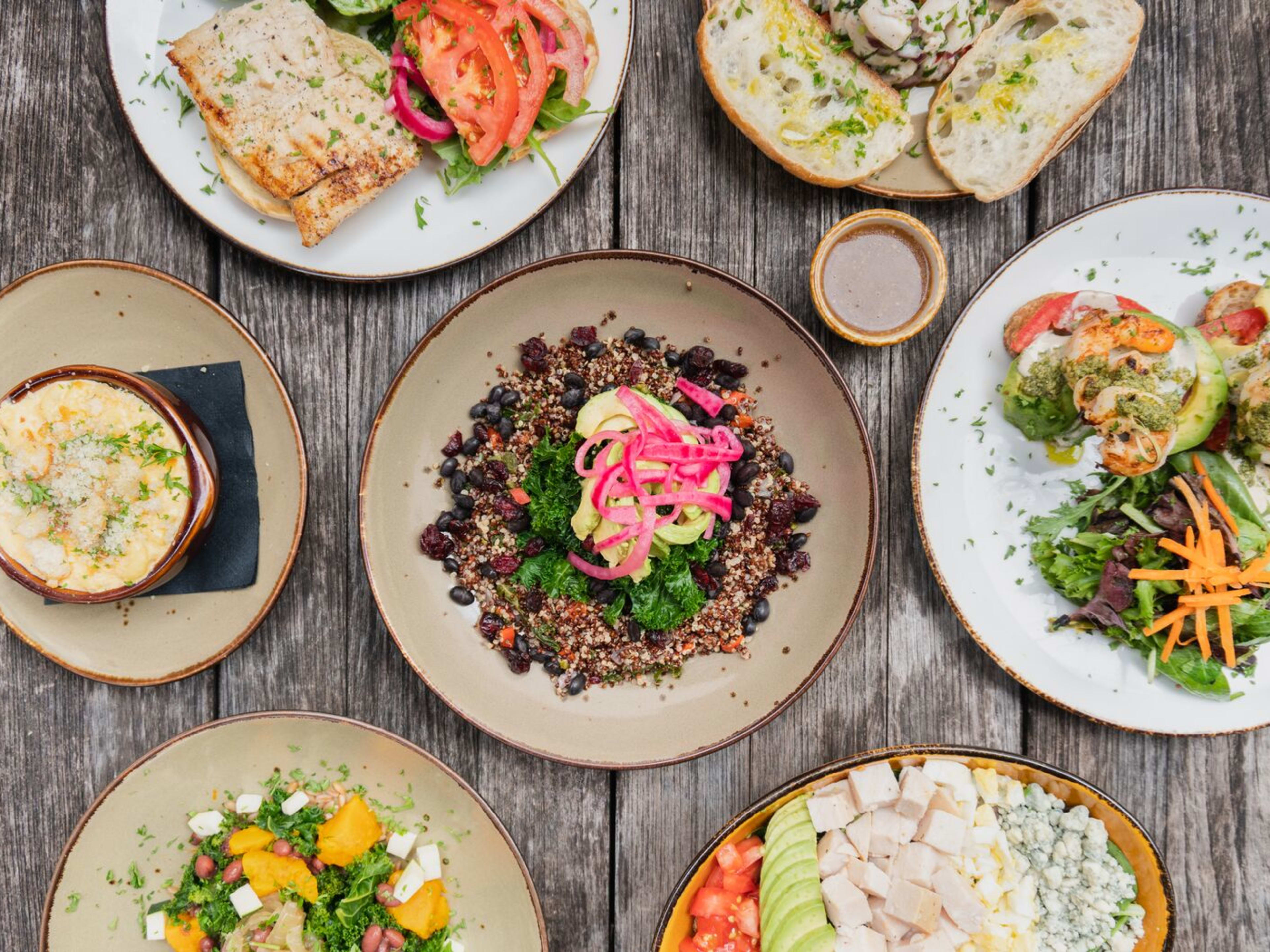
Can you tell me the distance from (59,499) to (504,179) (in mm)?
1468

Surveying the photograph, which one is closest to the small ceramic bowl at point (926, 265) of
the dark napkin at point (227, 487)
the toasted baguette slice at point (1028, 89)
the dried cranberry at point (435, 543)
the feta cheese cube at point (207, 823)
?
the toasted baguette slice at point (1028, 89)

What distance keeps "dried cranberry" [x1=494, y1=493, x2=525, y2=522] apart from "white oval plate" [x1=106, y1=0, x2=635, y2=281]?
693mm

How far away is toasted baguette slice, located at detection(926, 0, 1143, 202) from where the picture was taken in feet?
7.62

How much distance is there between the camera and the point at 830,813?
2.32m

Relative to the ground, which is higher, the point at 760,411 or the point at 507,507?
the point at 760,411

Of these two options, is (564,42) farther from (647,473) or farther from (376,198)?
(647,473)

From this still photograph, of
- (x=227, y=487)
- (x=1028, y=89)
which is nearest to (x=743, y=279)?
(x=1028, y=89)

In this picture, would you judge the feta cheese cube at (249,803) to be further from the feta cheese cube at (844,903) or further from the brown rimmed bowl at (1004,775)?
the feta cheese cube at (844,903)

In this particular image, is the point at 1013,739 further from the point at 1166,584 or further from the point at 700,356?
the point at 700,356

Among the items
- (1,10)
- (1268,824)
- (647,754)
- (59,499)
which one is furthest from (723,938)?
(1,10)

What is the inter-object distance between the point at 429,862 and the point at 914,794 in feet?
4.68

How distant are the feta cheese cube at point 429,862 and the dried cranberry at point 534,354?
4.78ft

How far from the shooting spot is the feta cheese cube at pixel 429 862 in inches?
94.7

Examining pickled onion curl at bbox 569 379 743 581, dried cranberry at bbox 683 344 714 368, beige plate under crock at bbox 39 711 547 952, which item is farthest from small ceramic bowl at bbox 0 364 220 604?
dried cranberry at bbox 683 344 714 368
